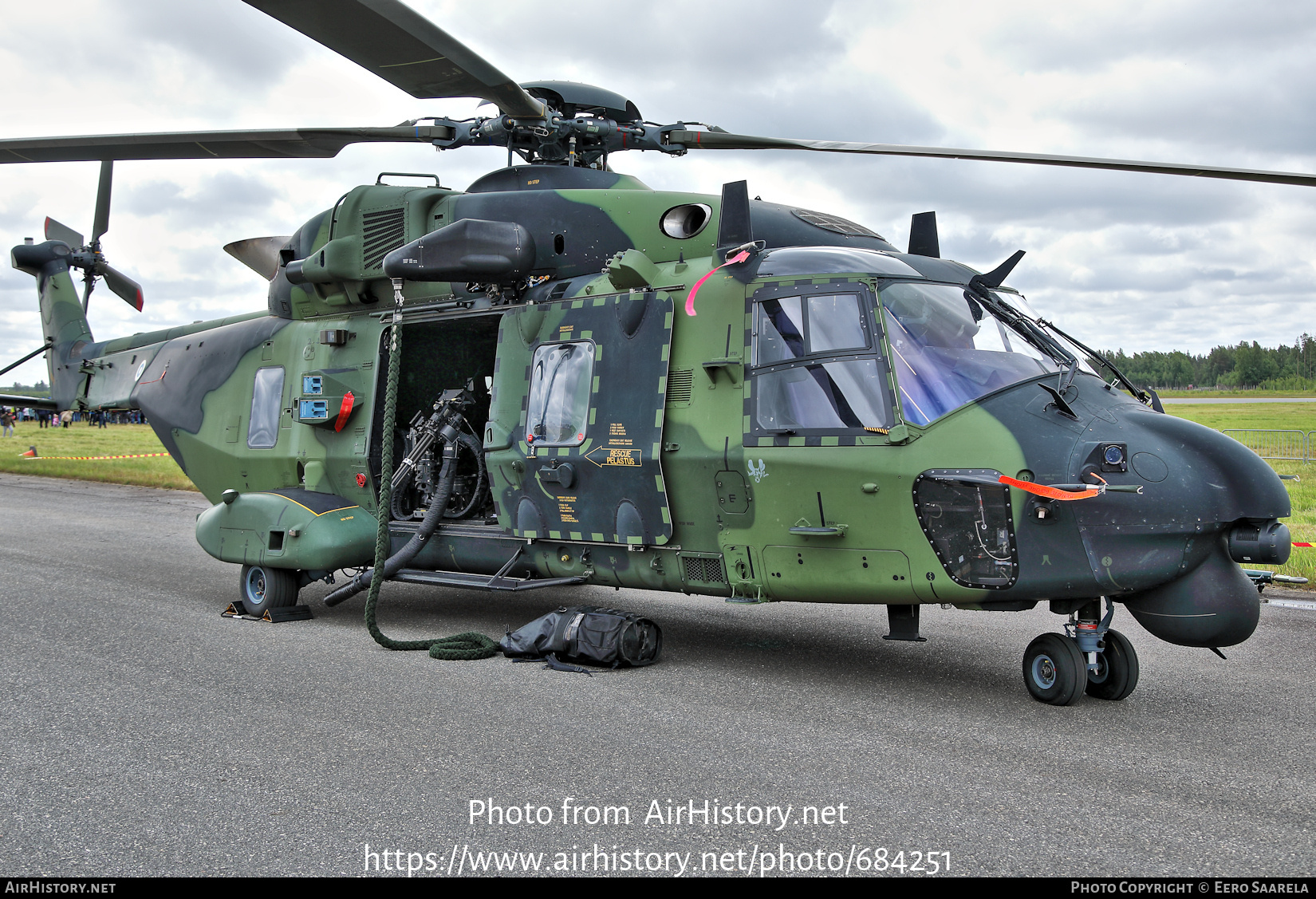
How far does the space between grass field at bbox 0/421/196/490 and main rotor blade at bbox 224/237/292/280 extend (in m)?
12.2

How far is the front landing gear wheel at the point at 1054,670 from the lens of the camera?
17.7 feet

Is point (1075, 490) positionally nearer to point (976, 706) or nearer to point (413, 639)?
point (976, 706)

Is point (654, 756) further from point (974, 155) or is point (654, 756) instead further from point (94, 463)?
point (94, 463)

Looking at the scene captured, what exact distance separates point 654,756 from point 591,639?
1.82m

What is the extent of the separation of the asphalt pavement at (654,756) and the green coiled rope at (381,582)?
0.40 ft

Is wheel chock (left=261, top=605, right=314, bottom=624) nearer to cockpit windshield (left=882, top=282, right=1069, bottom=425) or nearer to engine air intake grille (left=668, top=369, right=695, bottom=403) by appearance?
engine air intake grille (left=668, top=369, right=695, bottom=403)

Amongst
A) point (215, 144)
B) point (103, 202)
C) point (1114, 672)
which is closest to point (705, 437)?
point (1114, 672)

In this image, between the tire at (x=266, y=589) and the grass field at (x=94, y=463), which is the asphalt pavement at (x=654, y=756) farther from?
the grass field at (x=94, y=463)

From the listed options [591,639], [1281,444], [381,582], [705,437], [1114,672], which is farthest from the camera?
[1281,444]

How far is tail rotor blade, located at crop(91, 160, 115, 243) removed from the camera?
12.4 meters

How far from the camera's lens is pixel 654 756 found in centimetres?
462

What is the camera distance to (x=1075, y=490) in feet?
16.4

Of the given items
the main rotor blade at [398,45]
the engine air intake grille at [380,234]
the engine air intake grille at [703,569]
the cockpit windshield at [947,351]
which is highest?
the main rotor blade at [398,45]

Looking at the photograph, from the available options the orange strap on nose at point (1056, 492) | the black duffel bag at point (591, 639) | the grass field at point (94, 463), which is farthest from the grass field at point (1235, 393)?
the orange strap on nose at point (1056, 492)
